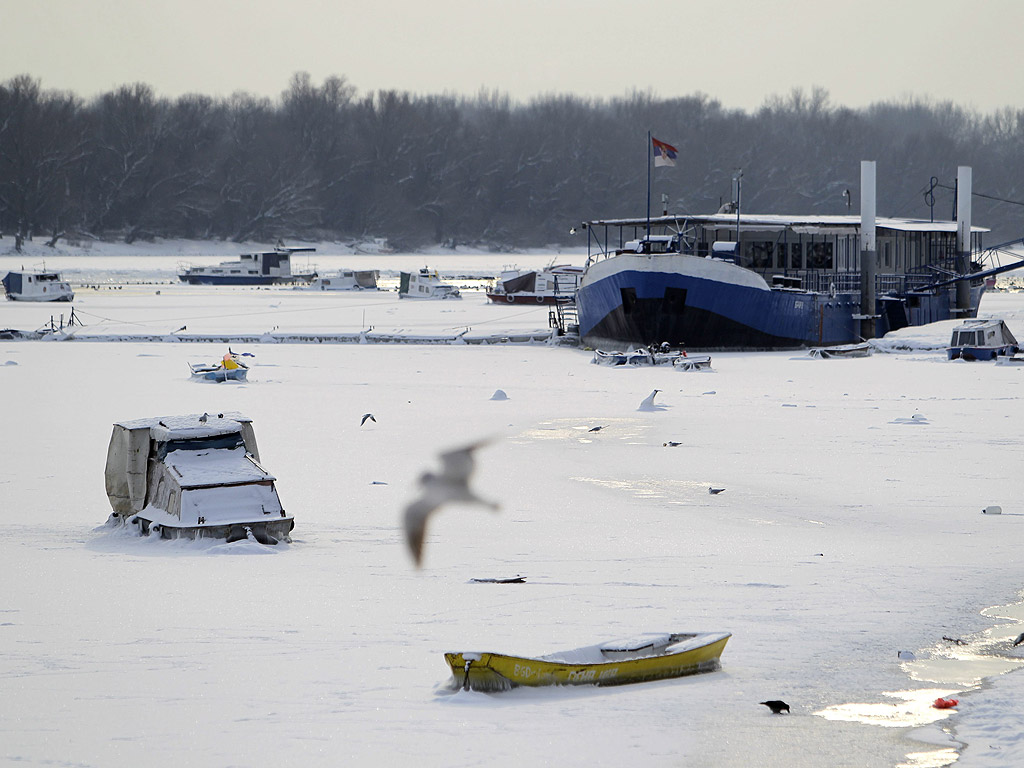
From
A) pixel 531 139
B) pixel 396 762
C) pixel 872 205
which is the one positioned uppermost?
pixel 531 139

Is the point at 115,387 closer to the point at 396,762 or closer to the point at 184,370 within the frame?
the point at 184,370

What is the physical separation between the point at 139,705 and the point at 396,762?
5.05ft

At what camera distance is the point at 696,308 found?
35.2m

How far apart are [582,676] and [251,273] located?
2777 inches

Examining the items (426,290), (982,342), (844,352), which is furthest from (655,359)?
(426,290)

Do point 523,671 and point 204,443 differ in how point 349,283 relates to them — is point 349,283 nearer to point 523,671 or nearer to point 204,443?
point 204,443

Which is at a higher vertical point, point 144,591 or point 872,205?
point 872,205

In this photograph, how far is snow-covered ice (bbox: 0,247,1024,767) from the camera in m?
6.43

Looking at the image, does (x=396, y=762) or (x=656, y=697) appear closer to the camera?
(x=396, y=762)

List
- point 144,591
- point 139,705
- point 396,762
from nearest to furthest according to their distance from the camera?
point 396,762
point 139,705
point 144,591

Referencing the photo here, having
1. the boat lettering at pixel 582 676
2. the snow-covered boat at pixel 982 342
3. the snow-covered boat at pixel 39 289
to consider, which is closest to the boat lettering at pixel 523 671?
the boat lettering at pixel 582 676

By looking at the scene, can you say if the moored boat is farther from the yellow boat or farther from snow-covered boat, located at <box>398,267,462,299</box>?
the yellow boat

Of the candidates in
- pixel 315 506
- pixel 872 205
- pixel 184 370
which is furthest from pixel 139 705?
pixel 872 205

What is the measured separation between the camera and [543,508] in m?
12.3
